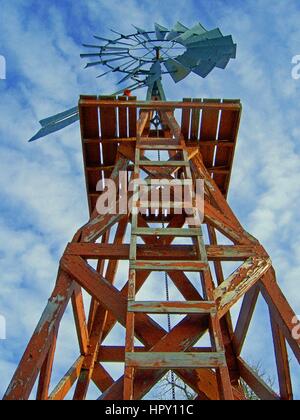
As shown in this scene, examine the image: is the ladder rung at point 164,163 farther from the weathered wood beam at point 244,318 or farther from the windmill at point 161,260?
the weathered wood beam at point 244,318

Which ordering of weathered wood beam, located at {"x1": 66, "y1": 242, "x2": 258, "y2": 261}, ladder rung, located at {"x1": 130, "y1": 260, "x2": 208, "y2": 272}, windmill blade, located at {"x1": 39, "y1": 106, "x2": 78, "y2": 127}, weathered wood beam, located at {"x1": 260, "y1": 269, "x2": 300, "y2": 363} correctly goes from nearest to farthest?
ladder rung, located at {"x1": 130, "y1": 260, "x2": 208, "y2": 272} < weathered wood beam, located at {"x1": 260, "y1": 269, "x2": 300, "y2": 363} < weathered wood beam, located at {"x1": 66, "y1": 242, "x2": 258, "y2": 261} < windmill blade, located at {"x1": 39, "y1": 106, "x2": 78, "y2": 127}

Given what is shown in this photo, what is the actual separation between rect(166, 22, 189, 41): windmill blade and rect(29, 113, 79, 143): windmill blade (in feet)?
7.92

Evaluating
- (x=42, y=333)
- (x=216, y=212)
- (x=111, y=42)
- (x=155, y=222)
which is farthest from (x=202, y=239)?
(x=111, y=42)

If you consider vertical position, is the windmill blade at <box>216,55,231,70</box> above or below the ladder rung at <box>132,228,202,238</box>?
above

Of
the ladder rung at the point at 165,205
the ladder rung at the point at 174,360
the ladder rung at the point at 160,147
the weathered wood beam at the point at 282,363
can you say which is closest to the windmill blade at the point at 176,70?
the ladder rung at the point at 160,147

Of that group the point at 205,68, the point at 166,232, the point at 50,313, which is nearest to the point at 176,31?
the point at 205,68

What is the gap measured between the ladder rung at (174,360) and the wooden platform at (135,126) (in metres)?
4.22

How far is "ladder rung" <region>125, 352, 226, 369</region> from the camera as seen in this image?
3.54m

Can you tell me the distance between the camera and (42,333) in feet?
14.2

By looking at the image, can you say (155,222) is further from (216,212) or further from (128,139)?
(216,212)

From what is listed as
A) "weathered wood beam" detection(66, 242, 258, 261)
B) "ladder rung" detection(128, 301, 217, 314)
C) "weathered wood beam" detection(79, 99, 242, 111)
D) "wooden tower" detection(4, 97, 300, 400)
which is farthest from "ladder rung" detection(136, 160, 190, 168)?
"ladder rung" detection(128, 301, 217, 314)

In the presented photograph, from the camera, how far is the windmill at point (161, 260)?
3.98 m

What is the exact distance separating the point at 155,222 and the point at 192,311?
3762 mm

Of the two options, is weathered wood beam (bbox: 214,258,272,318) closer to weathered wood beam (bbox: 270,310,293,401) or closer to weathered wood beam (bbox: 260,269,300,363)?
weathered wood beam (bbox: 260,269,300,363)
